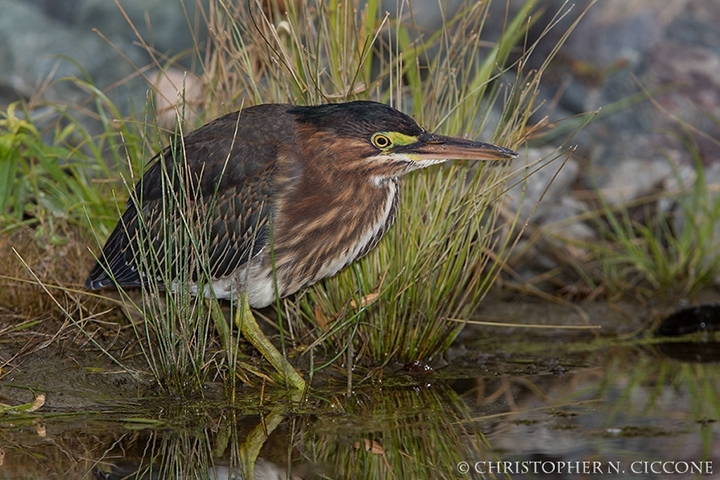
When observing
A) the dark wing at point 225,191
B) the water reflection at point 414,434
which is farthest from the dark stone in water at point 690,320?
the dark wing at point 225,191

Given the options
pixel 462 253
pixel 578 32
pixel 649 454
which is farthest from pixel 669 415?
pixel 578 32

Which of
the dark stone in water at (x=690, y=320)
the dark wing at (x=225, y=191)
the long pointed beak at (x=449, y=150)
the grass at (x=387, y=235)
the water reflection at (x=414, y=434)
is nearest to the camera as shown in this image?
the water reflection at (x=414, y=434)

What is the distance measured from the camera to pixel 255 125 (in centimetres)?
447

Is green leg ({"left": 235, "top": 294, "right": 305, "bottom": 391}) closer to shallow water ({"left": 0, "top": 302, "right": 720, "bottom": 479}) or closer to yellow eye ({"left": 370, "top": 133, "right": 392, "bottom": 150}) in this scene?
shallow water ({"left": 0, "top": 302, "right": 720, "bottom": 479})

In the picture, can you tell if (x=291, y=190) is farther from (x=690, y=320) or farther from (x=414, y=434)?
(x=690, y=320)

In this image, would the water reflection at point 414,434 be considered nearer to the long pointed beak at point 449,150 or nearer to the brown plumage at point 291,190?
the brown plumage at point 291,190

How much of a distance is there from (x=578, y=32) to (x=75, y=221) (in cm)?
444

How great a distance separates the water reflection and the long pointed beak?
1080 mm

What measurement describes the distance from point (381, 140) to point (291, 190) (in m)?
0.46

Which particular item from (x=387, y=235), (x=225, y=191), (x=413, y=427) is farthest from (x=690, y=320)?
(x=225, y=191)

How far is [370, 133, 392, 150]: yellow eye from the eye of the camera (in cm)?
426

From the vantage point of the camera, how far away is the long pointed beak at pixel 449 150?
13.9 ft

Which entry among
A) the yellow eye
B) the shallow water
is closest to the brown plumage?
the yellow eye

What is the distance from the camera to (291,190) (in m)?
4.38
